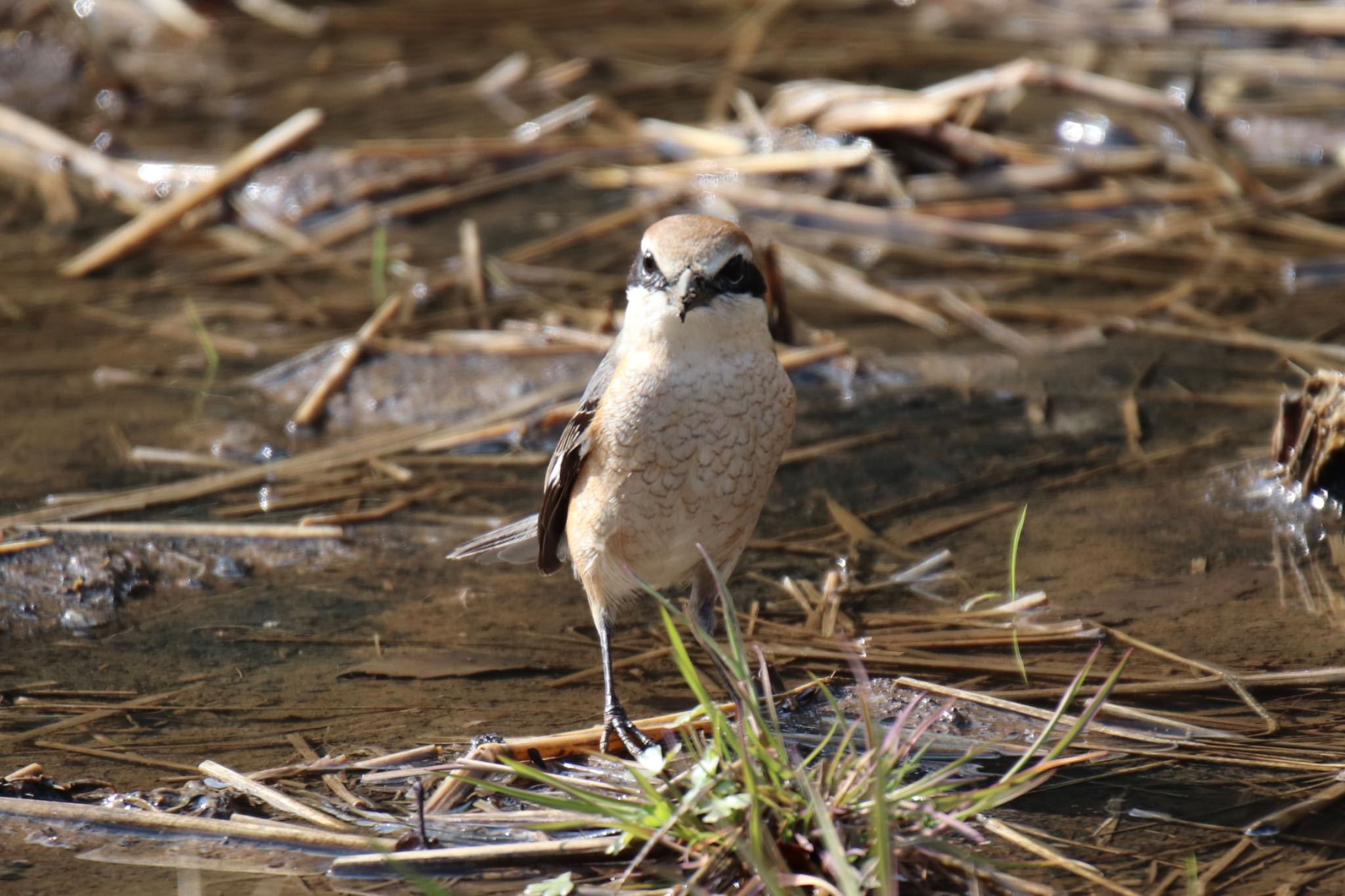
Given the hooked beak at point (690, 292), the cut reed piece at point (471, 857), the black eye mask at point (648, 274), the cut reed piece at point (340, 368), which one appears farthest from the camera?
the cut reed piece at point (340, 368)

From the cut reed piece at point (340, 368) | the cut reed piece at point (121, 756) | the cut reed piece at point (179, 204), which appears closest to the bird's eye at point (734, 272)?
the cut reed piece at point (121, 756)

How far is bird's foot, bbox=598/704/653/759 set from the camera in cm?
357

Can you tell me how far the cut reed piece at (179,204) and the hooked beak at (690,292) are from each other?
4630mm

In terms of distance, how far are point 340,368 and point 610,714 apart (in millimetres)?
2814

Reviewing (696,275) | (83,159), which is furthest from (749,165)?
(696,275)

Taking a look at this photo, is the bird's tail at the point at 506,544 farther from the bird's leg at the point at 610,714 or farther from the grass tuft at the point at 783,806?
the grass tuft at the point at 783,806

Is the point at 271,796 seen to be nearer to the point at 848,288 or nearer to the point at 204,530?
the point at 204,530

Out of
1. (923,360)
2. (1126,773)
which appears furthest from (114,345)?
(1126,773)

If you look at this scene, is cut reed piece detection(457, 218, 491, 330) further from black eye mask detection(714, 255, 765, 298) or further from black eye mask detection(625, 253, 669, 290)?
black eye mask detection(714, 255, 765, 298)

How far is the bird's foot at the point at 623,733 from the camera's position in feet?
11.7

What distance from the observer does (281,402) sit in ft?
19.9

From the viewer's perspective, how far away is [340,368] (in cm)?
609

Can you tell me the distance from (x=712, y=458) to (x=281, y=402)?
2.85m

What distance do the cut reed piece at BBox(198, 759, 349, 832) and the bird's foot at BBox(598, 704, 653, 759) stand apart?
0.66 meters
